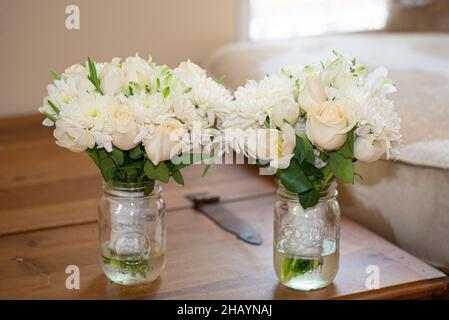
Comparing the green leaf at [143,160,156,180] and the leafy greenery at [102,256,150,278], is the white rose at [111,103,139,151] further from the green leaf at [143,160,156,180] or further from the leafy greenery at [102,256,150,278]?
the leafy greenery at [102,256,150,278]

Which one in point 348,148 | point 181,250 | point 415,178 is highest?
point 348,148

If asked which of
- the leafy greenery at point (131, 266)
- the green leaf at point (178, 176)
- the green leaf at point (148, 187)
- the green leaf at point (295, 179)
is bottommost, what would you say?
the leafy greenery at point (131, 266)

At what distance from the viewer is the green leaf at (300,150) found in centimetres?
94

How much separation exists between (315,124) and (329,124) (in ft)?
0.07

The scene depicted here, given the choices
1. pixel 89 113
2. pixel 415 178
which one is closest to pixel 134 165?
pixel 89 113

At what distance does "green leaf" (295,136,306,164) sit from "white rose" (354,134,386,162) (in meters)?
0.07

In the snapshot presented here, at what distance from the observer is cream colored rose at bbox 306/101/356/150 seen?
882 mm

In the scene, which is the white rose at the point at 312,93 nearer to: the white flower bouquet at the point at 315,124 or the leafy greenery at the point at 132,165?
the white flower bouquet at the point at 315,124

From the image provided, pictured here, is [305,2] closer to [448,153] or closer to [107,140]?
[448,153]

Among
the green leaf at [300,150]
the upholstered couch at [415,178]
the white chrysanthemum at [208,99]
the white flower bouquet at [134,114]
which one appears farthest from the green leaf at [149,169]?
the upholstered couch at [415,178]

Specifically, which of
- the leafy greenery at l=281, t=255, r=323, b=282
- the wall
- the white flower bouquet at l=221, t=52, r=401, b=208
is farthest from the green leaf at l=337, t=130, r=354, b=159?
the wall

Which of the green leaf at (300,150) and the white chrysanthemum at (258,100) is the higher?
the white chrysanthemum at (258,100)

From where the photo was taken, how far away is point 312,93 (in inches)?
36.1

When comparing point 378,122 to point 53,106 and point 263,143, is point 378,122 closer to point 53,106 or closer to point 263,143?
point 263,143
